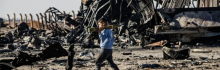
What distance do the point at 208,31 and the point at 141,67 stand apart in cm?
736

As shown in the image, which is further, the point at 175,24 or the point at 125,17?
the point at 125,17

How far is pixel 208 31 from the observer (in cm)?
1320

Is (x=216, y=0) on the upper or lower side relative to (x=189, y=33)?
upper

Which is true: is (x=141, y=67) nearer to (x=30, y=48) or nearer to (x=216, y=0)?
(x=30, y=48)

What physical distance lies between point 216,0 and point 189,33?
17.1 feet

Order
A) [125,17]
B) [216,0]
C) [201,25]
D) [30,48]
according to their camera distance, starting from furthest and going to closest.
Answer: [216,0] < [125,17] < [30,48] < [201,25]

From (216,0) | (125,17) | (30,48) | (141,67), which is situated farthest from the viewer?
(216,0)

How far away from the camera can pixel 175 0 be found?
1536 cm

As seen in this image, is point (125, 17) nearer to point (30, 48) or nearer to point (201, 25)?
point (201, 25)

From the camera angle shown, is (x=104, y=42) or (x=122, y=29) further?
(x=122, y=29)

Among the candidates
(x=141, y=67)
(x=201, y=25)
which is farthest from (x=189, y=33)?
(x=141, y=67)

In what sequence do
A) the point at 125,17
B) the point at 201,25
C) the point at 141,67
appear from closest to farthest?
the point at 141,67 < the point at 201,25 < the point at 125,17

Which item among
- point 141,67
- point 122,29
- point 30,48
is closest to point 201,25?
point 122,29

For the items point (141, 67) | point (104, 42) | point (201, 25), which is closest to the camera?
point (104, 42)
